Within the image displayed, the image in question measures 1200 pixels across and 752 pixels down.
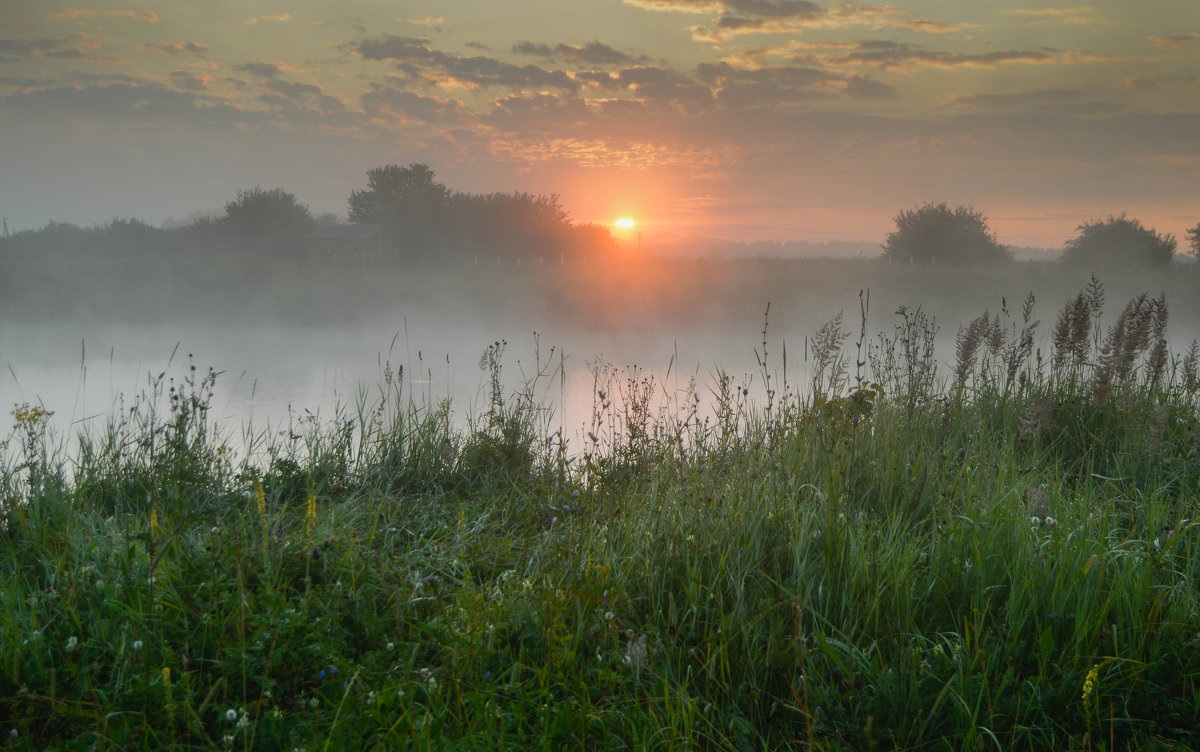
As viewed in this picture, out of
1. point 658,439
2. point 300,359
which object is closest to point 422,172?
point 300,359

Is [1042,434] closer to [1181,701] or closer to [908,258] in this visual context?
[1181,701]

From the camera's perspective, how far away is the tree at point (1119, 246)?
30.4 m

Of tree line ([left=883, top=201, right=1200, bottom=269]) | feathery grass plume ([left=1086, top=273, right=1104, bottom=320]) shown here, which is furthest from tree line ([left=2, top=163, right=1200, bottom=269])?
feathery grass plume ([left=1086, top=273, right=1104, bottom=320])

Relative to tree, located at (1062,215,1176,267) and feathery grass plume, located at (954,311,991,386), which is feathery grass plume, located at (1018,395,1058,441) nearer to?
feathery grass plume, located at (954,311,991,386)

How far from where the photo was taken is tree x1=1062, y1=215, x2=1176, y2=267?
30.4m

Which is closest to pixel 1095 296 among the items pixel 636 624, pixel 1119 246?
pixel 636 624

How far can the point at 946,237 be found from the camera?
1443 inches

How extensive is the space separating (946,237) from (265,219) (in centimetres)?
3526

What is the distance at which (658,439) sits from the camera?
14.1 ft

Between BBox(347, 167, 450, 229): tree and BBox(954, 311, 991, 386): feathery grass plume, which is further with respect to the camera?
BBox(347, 167, 450, 229): tree

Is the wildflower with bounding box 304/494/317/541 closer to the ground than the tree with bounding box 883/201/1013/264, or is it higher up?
closer to the ground

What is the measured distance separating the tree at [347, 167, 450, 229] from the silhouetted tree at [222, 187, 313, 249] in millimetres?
3498

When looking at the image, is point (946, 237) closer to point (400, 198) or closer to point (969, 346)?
point (400, 198)

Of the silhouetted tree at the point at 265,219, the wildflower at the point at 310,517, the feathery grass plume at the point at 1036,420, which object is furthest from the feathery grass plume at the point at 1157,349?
the silhouetted tree at the point at 265,219
